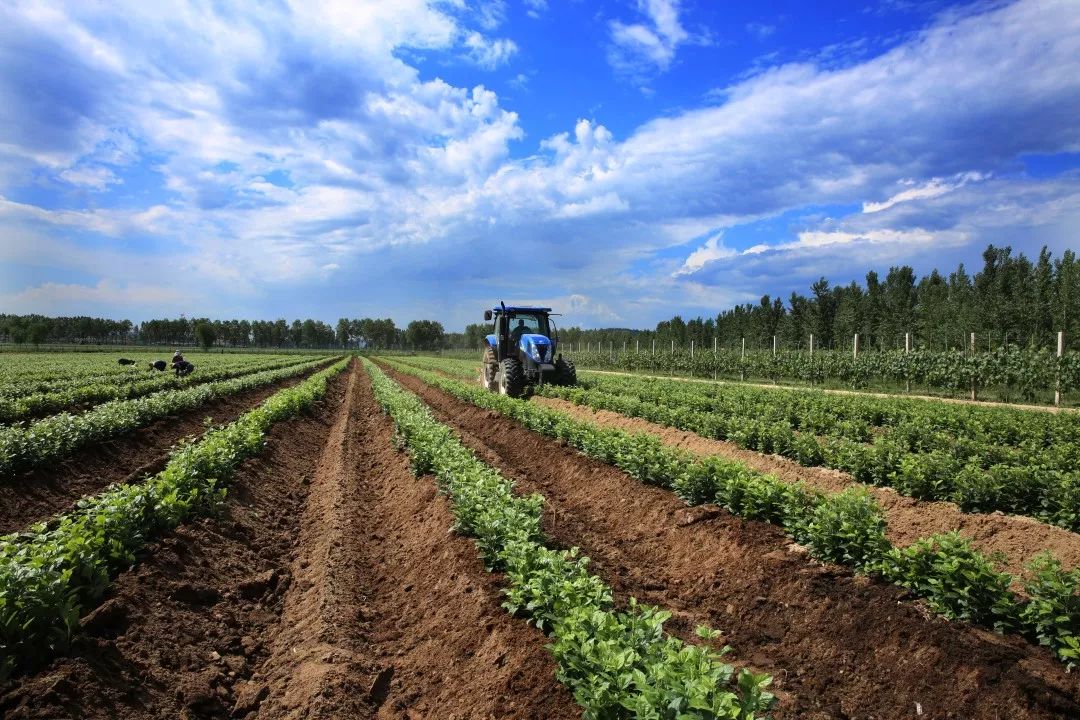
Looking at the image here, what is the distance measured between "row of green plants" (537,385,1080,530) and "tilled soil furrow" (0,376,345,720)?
8.34 metres

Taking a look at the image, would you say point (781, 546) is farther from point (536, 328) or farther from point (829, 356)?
point (829, 356)

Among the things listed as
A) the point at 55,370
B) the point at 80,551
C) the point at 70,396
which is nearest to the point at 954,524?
the point at 80,551

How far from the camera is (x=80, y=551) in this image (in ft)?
16.1

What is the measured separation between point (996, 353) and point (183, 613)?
27.5 meters

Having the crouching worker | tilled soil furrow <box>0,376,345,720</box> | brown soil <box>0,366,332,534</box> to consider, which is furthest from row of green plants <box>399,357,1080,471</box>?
the crouching worker

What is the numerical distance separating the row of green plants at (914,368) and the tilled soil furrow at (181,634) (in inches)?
978

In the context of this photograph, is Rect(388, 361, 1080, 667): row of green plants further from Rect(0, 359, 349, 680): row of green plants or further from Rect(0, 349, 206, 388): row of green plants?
Rect(0, 349, 206, 388): row of green plants

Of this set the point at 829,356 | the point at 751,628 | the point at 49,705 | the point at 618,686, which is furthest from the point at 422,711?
the point at 829,356

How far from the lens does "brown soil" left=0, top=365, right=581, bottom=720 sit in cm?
401

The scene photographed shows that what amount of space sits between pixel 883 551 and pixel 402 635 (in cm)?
455

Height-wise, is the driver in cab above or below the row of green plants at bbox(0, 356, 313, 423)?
above

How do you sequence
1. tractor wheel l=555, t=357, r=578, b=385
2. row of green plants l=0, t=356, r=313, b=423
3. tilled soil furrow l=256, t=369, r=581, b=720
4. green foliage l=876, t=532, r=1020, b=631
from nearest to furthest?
tilled soil furrow l=256, t=369, r=581, b=720
green foliage l=876, t=532, r=1020, b=631
row of green plants l=0, t=356, r=313, b=423
tractor wheel l=555, t=357, r=578, b=385

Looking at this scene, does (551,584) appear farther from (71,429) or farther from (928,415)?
(928,415)

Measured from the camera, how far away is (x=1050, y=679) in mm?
4004
